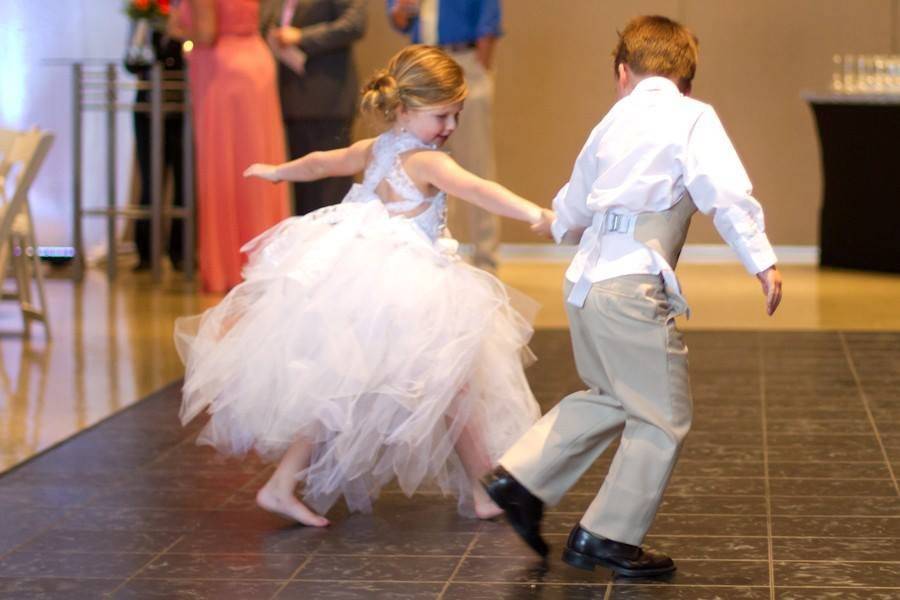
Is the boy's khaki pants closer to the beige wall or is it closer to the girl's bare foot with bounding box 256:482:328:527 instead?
the girl's bare foot with bounding box 256:482:328:527

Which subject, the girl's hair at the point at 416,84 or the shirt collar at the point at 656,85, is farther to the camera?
the girl's hair at the point at 416,84

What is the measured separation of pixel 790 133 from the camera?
33.0ft

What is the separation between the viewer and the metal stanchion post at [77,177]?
9.11 m

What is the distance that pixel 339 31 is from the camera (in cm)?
839

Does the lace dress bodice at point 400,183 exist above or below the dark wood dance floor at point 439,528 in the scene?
above

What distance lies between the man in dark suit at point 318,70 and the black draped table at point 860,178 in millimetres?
2801

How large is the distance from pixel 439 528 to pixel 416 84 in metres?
1.08

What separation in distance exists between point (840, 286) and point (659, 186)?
5.70 m

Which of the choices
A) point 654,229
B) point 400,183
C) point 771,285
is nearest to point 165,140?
point 400,183

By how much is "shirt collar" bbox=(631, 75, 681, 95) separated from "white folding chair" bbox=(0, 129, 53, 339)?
12.1ft

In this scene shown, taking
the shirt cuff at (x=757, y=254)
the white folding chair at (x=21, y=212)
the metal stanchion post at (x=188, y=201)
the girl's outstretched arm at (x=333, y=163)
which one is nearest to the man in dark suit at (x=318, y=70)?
the metal stanchion post at (x=188, y=201)

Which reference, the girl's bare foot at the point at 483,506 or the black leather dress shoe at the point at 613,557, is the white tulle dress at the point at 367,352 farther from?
the black leather dress shoe at the point at 613,557

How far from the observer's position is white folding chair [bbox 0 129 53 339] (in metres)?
6.30

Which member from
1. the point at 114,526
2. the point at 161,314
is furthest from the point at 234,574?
the point at 161,314
